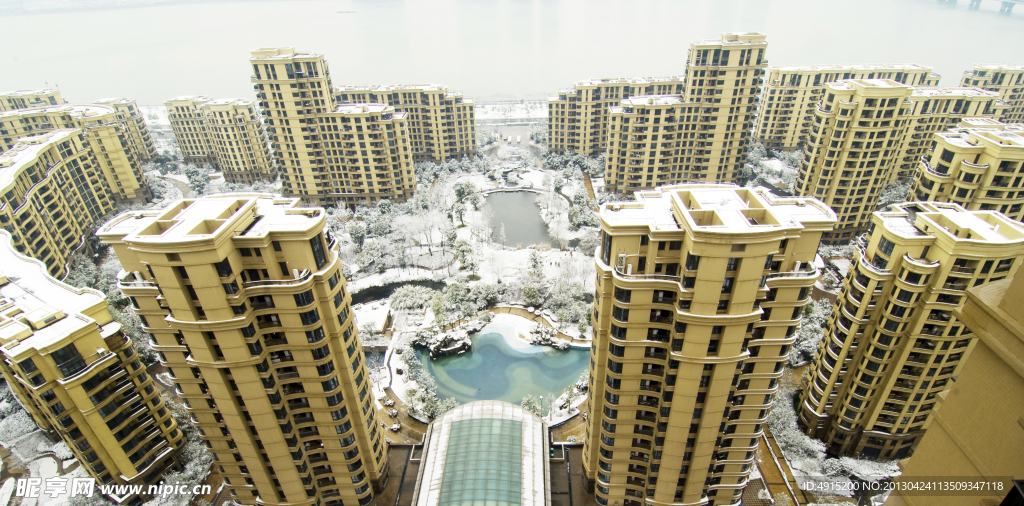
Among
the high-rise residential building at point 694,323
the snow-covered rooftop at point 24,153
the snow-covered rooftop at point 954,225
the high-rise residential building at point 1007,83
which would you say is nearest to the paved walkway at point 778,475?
the high-rise residential building at point 694,323

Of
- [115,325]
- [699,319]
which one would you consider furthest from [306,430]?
[699,319]

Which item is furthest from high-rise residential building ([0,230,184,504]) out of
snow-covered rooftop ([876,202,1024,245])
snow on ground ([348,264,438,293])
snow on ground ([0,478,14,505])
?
snow-covered rooftop ([876,202,1024,245])

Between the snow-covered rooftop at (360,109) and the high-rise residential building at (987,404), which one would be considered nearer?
the high-rise residential building at (987,404)

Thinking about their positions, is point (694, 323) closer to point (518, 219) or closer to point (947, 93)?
point (518, 219)

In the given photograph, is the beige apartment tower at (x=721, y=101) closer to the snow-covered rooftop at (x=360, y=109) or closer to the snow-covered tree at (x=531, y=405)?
the snow-covered rooftop at (x=360, y=109)

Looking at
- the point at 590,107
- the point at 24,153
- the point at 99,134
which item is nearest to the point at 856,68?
the point at 590,107

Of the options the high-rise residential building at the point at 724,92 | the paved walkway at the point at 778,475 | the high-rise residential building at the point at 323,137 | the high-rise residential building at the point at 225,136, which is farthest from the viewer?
the high-rise residential building at the point at 225,136

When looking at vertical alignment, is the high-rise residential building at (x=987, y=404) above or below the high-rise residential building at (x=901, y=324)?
above
